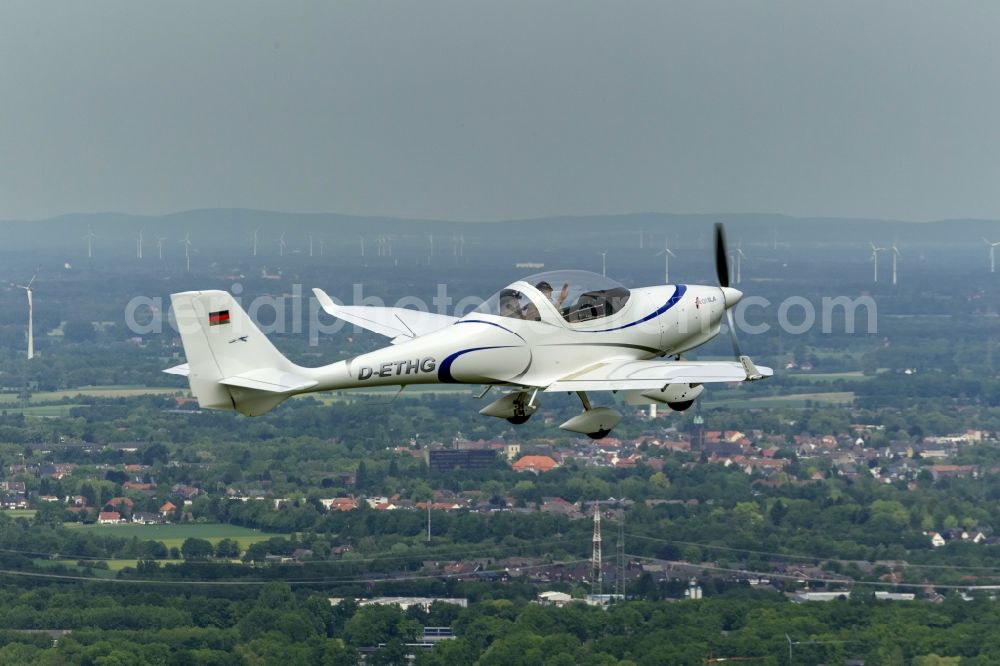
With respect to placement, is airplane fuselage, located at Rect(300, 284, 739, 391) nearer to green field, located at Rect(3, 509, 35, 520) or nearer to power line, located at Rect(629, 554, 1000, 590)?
power line, located at Rect(629, 554, 1000, 590)

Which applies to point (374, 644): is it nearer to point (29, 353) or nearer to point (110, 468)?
point (110, 468)

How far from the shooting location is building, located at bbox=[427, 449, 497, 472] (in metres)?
104

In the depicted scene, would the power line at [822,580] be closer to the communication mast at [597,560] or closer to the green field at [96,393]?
the communication mast at [597,560]

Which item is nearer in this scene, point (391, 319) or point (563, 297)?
point (563, 297)

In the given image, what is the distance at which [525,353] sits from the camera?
28938 millimetres

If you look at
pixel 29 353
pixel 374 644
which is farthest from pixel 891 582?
pixel 29 353

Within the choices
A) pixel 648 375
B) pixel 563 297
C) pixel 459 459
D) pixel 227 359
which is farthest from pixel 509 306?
pixel 459 459

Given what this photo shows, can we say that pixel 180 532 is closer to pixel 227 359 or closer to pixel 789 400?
pixel 227 359

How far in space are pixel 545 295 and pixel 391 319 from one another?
18.1 feet

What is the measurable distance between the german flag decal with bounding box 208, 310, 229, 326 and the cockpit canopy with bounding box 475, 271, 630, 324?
4.98 meters

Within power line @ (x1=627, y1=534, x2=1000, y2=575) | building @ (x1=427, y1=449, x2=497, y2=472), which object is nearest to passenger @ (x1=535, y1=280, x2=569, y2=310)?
power line @ (x1=627, y1=534, x2=1000, y2=575)

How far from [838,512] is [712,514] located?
8544 millimetres

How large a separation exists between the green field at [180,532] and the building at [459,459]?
17683 mm

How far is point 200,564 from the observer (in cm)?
7900
